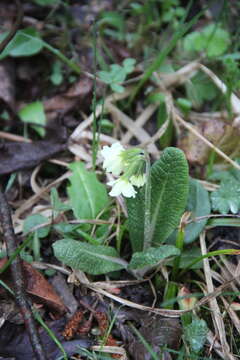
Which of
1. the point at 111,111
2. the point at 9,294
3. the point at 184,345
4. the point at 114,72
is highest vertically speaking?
the point at 114,72

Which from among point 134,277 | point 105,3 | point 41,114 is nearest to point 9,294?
point 134,277

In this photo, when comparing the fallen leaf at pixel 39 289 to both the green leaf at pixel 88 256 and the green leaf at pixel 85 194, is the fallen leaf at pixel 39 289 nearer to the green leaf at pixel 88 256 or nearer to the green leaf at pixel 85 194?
the green leaf at pixel 88 256

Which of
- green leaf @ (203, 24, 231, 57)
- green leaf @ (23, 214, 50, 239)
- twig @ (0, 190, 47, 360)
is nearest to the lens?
twig @ (0, 190, 47, 360)

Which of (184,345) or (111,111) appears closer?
(184,345)

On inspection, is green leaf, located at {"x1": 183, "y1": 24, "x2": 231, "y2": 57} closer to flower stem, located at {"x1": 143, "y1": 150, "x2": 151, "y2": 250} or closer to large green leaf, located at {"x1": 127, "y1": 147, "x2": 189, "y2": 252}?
large green leaf, located at {"x1": 127, "y1": 147, "x2": 189, "y2": 252}

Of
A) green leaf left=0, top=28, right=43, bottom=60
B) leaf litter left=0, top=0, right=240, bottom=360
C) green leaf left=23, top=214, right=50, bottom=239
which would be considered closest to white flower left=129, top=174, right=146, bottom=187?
leaf litter left=0, top=0, right=240, bottom=360

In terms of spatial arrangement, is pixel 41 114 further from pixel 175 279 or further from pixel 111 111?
pixel 175 279
